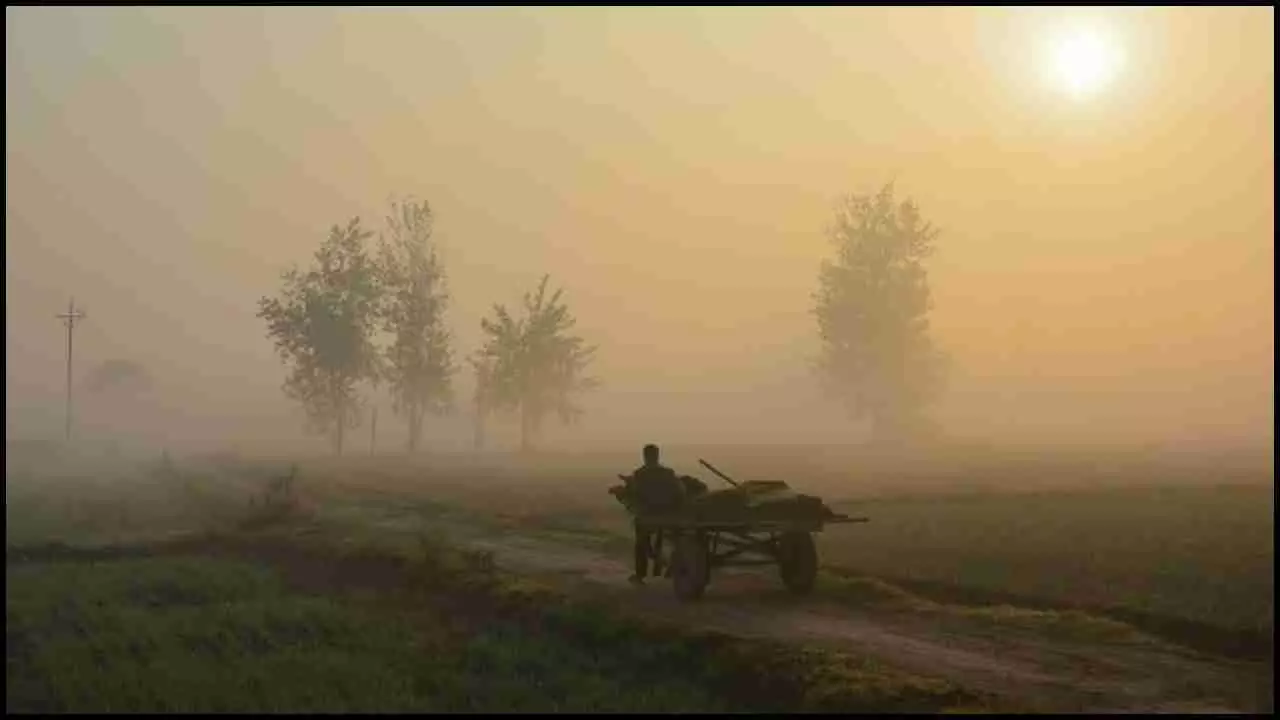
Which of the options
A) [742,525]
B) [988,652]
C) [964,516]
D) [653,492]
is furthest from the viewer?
[964,516]

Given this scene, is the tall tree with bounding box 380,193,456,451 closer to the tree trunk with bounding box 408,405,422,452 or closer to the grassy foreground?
the tree trunk with bounding box 408,405,422,452

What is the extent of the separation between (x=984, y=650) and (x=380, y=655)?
7.90 metres

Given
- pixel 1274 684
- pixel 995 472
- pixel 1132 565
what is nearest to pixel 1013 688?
pixel 1274 684

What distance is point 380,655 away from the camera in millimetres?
16469

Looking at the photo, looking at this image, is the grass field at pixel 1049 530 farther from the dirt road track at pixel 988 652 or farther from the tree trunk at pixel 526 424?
the tree trunk at pixel 526 424

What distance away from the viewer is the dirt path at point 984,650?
13.9 m

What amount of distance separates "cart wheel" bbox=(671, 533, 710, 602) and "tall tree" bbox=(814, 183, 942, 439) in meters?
77.0

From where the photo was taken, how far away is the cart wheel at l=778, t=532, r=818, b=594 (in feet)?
70.8

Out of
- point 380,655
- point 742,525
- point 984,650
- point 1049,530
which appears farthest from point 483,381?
point 984,650

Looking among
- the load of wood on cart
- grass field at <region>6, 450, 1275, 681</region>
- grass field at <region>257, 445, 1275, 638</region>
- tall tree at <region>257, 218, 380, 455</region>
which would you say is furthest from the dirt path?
tall tree at <region>257, 218, 380, 455</region>

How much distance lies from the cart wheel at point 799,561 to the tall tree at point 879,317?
76.0 metres

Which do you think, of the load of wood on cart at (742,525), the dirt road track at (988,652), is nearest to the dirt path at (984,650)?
the dirt road track at (988,652)

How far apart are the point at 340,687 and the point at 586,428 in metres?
179

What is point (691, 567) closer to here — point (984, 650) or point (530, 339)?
point (984, 650)
